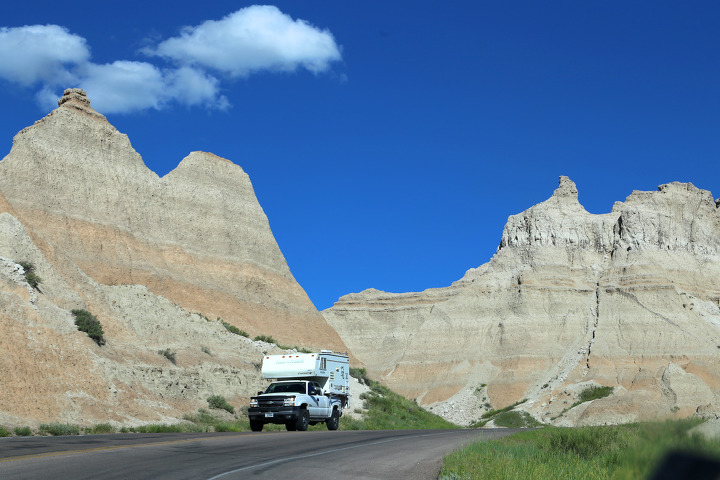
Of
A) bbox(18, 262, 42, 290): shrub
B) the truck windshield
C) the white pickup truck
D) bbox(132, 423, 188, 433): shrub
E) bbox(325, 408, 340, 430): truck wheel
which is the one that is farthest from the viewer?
bbox(18, 262, 42, 290): shrub

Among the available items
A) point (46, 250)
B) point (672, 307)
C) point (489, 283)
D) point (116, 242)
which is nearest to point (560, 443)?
point (46, 250)

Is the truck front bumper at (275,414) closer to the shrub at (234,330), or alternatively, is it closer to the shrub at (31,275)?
the shrub at (31,275)

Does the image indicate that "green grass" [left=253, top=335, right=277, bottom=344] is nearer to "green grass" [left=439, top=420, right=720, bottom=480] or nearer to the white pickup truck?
the white pickup truck

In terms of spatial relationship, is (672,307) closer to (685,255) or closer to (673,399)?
(685,255)

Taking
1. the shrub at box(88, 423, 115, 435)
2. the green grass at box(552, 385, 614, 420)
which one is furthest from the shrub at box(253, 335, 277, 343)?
the shrub at box(88, 423, 115, 435)

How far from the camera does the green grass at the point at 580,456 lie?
17.9 feet

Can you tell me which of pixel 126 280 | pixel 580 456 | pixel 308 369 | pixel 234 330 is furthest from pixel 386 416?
pixel 580 456

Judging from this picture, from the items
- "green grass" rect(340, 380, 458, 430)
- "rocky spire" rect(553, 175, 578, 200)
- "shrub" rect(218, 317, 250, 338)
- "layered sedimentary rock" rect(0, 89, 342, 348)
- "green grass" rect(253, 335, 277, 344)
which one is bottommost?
"green grass" rect(340, 380, 458, 430)

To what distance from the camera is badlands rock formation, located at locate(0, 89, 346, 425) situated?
3080 cm

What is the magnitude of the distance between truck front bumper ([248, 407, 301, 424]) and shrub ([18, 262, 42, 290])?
641 inches

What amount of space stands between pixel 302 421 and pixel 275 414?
3.83ft

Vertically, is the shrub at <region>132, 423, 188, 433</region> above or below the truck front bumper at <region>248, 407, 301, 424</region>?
below

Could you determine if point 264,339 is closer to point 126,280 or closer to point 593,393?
point 126,280

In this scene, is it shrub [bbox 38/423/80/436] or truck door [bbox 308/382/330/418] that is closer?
shrub [bbox 38/423/80/436]
